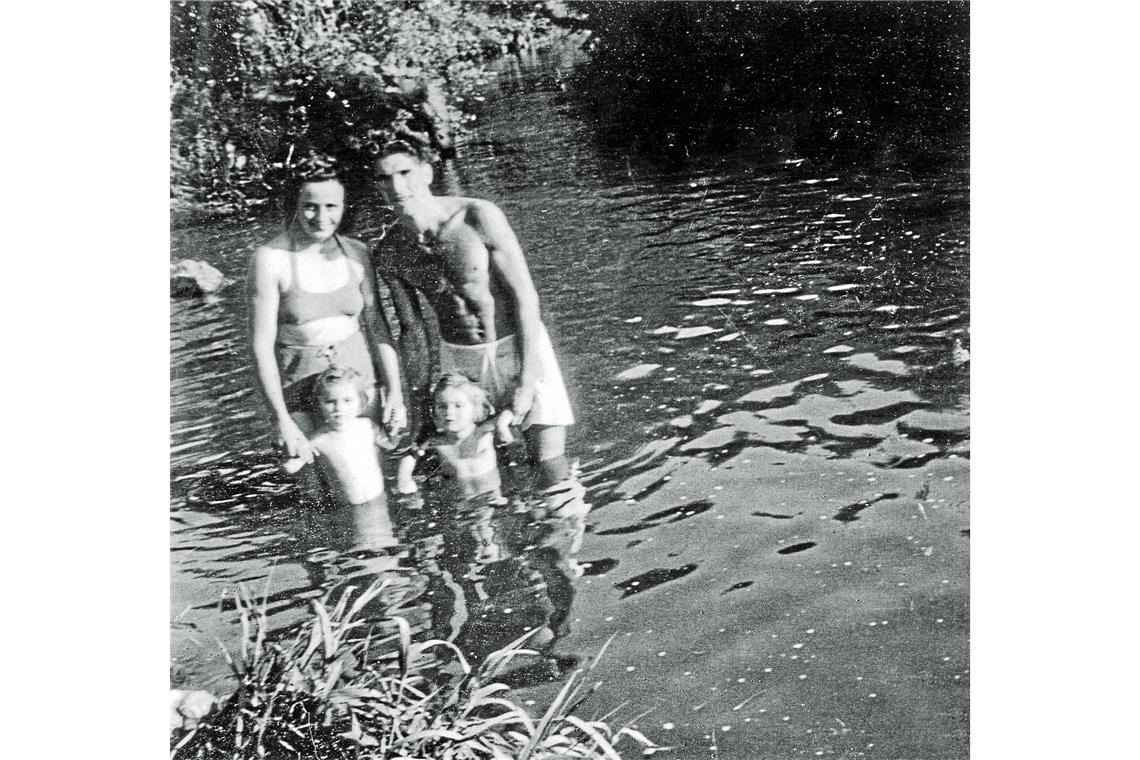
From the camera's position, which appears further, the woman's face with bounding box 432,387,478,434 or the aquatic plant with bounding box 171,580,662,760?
the woman's face with bounding box 432,387,478,434

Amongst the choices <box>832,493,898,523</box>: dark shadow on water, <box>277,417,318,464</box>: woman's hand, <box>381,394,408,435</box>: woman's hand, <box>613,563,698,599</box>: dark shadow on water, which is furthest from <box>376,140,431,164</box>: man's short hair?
<box>832,493,898,523</box>: dark shadow on water

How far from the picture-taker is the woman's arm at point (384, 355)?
2318 millimetres

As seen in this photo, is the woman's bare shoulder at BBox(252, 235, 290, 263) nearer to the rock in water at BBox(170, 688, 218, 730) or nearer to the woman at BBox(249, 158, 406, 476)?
the woman at BBox(249, 158, 406, 476)

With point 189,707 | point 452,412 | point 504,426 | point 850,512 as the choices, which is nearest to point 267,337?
point 452,412

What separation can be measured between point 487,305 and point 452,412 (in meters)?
0.29

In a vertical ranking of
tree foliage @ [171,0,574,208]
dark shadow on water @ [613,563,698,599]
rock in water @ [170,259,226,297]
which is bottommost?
dark shadow on water @ [613,563,698,599]

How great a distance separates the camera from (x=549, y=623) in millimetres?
2293

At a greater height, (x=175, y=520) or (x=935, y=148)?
(x=935, y=148)

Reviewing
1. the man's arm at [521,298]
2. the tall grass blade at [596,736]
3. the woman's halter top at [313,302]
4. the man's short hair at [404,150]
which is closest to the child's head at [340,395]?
the woman's halter top at [313,302]

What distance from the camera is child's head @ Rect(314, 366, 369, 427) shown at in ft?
7.59

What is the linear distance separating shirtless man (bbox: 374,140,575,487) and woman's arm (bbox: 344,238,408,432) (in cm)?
8

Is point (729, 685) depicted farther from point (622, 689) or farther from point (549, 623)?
point (549, 623)

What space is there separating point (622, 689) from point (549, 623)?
0.24m
